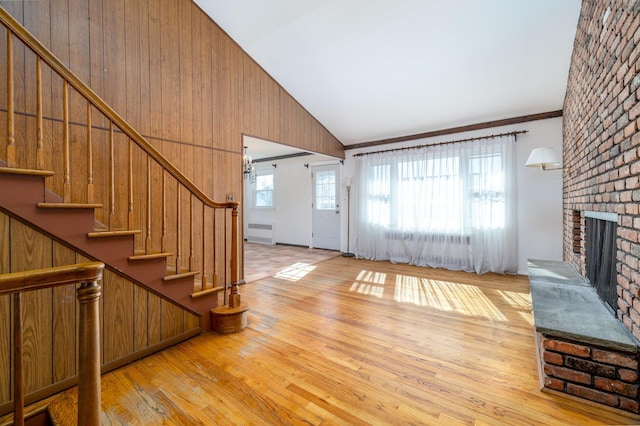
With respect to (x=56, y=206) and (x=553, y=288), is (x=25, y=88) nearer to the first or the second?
(x=56, y=206)

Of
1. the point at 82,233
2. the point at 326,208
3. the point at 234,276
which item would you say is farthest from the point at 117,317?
the point at 326,208

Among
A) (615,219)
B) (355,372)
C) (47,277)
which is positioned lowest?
(355,372)

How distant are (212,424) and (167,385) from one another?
0.54 meters

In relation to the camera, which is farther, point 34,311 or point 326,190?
point 326,190

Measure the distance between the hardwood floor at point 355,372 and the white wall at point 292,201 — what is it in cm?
423

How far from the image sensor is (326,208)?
7.14 m

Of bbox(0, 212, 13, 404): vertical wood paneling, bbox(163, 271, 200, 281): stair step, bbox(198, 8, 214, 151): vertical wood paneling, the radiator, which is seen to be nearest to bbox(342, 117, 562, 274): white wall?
bbox(198, 8, 214, 151): vertical wood paneling

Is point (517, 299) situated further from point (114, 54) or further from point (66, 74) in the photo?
point (114, 54)

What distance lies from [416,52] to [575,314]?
10.3 feet

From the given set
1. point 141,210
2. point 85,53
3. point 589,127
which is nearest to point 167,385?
point 141,210

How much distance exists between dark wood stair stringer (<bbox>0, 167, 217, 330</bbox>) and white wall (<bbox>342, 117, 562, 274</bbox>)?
480 cm

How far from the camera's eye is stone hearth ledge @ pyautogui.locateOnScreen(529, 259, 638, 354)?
1.61 metres

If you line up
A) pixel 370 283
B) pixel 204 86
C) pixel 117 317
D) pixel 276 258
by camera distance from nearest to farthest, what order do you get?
1. pixel 117 317
2. pixel 204 86
3. pixel 370 283
4. pixel 276 258

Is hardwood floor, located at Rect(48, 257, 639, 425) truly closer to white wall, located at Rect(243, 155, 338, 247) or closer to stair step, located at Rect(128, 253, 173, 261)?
stair step, located at Rect(128, 253, 173, 261)
